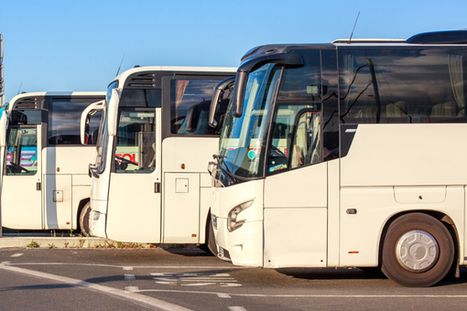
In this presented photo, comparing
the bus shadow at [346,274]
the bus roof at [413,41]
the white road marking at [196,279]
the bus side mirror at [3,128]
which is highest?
the bus roof at [413,41]

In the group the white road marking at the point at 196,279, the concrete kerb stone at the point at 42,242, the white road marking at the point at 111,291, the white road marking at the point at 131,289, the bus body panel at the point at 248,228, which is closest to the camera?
the white road marking at the point at 111,291

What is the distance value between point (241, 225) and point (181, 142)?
325 cm

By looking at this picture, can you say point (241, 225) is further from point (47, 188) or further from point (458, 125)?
point (47, 188)

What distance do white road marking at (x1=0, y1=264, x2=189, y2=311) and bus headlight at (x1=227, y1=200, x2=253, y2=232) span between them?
5.19 ft

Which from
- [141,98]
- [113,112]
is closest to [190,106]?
[141,98]

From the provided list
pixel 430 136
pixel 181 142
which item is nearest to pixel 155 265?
pixel 181 142

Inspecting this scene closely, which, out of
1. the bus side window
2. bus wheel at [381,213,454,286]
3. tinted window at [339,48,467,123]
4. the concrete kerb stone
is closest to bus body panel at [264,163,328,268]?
the bus side window

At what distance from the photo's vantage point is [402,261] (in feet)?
27.1

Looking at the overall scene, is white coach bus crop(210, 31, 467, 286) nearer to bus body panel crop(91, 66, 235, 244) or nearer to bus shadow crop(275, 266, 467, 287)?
bus shadow crop(275, 266, 467, 287)

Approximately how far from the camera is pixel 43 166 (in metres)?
14.5

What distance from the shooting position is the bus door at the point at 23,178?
47.7 ft

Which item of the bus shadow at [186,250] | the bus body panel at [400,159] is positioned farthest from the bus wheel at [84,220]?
the bus body panel at [400,159]

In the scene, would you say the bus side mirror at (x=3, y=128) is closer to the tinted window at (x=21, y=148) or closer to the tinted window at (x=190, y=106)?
the tinted window at (x=21, y=148)

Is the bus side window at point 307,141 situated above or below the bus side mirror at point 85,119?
below
